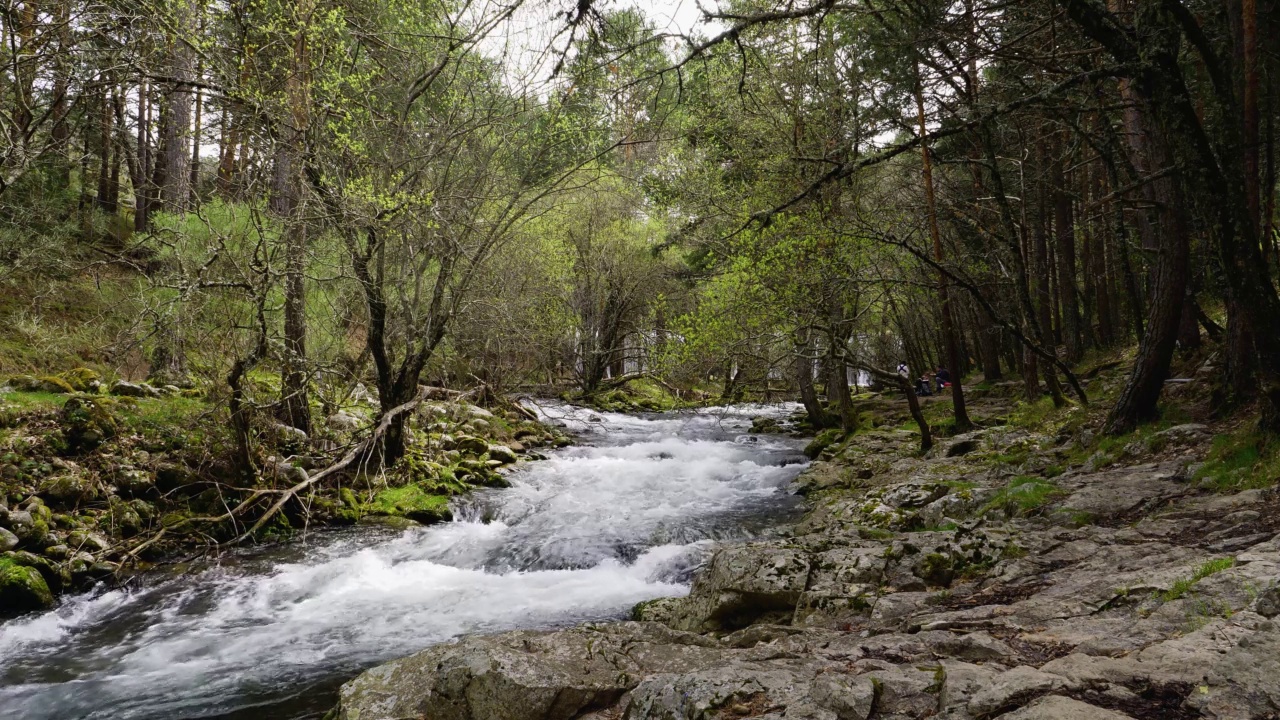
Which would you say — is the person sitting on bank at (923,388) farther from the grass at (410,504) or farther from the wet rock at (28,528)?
the wet rock at (28,528)

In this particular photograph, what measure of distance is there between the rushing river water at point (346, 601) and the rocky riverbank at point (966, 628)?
6.26 ft

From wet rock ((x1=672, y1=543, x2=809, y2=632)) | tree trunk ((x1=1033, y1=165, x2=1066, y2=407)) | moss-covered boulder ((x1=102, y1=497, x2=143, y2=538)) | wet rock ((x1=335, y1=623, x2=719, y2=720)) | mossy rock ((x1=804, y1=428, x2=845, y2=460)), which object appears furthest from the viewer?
mossy rock ((x1=804, y1=428, x2=845, y2=460))

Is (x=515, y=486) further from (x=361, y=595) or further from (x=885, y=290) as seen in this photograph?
(x=885, y=290)

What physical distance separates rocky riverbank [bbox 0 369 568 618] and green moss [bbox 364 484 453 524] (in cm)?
2

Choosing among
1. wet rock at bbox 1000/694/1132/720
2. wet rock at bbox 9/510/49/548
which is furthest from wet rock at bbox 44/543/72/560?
wet rock at bbox 1000/694/1132/720

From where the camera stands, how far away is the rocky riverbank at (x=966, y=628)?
8.39ft

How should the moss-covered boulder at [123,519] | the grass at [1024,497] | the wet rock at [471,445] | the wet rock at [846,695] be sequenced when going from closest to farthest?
the wet rock at [846,695], the grass at [1024,497], the moss-covered boulder at [123,519], the wet rock at [471,445]

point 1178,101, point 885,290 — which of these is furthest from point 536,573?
point 1178,101

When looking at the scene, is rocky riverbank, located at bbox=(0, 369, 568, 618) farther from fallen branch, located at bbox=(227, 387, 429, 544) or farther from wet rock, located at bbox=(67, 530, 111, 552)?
fallen branch, located at bbox=(227, 387, 429, 544)

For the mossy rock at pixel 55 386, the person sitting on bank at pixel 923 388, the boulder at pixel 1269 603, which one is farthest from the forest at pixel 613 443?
the person sitting on bank at pixel 923 388

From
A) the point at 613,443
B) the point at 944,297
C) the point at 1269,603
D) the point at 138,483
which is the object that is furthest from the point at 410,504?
the point at 1269,603

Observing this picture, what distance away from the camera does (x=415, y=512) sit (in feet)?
36.1

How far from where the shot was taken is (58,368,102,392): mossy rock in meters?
10.5

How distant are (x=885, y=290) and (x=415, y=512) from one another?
8809mm
